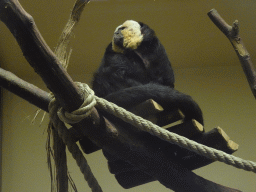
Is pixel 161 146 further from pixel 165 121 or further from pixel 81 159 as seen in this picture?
pixel 81 159

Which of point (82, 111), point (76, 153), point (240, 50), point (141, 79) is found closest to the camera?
point (82, 111)

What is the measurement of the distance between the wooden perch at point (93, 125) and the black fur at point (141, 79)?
14cm

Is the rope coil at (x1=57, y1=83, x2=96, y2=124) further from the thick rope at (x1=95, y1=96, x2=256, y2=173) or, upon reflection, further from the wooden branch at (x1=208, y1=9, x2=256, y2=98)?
the wooden branch at (x1=208, y1=9, x2=256, y2=98)

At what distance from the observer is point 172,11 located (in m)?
2.45

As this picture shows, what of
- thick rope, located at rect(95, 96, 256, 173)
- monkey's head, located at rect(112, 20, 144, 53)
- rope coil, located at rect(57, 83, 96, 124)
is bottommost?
thick rope, located at rect(95, 96, 256, 173)

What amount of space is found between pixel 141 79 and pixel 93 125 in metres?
0.60

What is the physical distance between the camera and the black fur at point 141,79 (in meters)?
1.24

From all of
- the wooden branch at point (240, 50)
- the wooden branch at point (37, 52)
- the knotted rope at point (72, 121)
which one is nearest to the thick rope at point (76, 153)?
the knotted rope at point (72, 121)

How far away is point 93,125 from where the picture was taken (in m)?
1.09

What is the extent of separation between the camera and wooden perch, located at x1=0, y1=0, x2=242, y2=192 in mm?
835

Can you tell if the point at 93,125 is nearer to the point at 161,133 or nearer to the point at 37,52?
the point at 161,133

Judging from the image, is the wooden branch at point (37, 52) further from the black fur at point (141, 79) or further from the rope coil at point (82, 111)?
the black fur at point (141, 79)

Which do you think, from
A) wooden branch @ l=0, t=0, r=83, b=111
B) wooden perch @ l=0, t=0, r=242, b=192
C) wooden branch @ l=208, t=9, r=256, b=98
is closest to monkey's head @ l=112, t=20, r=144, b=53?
→ wooden branch @ l=208, t=9, r=256, b=98

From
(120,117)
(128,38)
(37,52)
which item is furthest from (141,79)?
(37,52)
